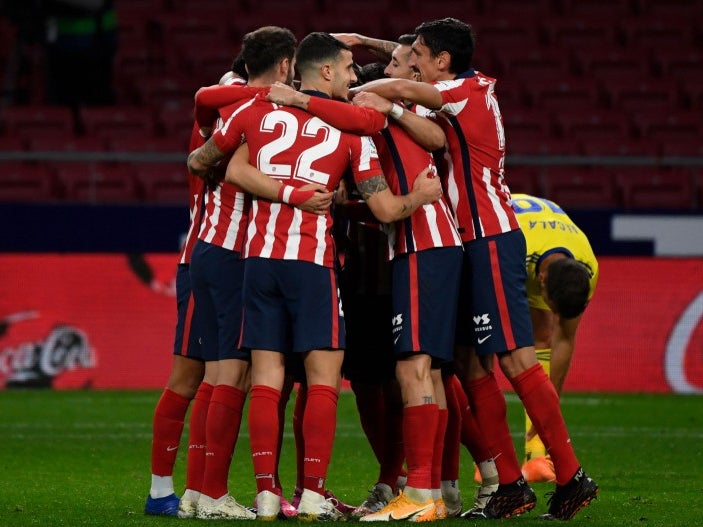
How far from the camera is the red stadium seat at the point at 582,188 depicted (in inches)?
574

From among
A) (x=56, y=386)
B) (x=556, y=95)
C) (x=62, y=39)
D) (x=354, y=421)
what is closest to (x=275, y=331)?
(x=354, y=421)

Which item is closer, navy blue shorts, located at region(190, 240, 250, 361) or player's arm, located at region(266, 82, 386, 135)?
player's arm, located at region(266, 82, 386, 135)

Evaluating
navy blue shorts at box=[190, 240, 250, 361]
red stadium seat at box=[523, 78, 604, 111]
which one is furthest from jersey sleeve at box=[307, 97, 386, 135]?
red stadium seat at box=[523, 78, 604, 111]

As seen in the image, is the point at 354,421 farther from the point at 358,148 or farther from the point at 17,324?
the point at 358,148

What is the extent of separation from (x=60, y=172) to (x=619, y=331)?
19.5ft

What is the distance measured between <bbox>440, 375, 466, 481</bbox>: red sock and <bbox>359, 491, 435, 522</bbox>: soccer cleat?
0.59 metres

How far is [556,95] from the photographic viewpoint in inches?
663

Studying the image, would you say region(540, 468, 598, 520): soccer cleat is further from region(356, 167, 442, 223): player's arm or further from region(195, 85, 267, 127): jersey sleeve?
region(195, 85, 267, 127): jersey sleeve

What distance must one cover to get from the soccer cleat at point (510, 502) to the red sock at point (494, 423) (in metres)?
0.04

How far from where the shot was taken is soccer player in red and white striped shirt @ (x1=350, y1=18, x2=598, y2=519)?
19.5 feet

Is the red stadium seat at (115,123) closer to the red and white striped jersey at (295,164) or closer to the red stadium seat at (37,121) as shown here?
the red stadium seat at (37,121)

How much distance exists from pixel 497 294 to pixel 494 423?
2.00ft

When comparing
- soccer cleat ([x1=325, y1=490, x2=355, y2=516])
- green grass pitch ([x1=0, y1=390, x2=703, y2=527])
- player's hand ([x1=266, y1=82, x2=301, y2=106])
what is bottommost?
green grass pitch ([x1=0, y1=390, x2=703, y2=527])

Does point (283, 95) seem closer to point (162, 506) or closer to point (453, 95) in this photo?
point (453, 95)
